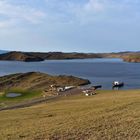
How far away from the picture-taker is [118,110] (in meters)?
28.8

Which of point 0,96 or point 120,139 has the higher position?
point 120,139

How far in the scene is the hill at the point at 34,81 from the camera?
101488 mm

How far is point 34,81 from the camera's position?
10594cm

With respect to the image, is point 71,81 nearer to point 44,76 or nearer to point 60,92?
point 44,76

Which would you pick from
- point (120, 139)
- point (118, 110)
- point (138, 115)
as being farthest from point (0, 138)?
point (118, 110)

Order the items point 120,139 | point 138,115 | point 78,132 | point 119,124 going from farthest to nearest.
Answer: point 138,115, point 119,124, point 78,132, point 120,139

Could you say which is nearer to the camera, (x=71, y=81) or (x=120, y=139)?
(x=120, y=139)

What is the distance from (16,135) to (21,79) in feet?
290

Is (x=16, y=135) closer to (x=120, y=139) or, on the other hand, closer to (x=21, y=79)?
(x=120, y=139)

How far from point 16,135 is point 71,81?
86.9m

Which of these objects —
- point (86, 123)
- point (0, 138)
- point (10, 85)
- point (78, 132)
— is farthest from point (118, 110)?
point (10, 85)

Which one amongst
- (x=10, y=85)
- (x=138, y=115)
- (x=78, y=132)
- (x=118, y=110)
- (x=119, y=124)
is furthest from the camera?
(x=10, y=85)

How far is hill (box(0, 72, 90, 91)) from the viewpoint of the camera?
101m

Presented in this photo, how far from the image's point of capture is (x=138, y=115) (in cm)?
2475
